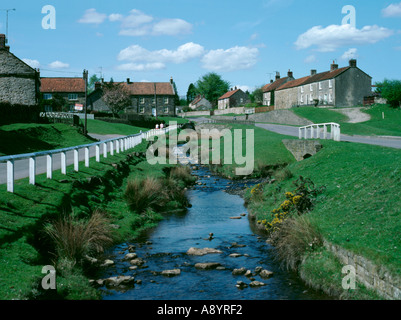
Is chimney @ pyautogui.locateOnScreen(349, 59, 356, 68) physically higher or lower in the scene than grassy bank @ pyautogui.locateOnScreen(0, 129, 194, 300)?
higher

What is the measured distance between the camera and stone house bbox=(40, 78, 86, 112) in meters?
90.8

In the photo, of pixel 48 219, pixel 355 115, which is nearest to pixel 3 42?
pixel 355 115

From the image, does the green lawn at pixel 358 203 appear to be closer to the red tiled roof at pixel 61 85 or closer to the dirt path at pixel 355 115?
the dirt path at pixel 355 115

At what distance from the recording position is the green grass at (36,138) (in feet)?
90.6

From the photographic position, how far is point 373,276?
27.2ft

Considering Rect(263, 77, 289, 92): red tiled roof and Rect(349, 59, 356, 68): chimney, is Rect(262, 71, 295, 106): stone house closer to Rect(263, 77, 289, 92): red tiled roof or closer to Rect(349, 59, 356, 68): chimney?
Rect(263, 77, 289, 92): red tiled roof

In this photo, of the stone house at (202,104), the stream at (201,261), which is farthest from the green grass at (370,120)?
the stone house at (202,104)

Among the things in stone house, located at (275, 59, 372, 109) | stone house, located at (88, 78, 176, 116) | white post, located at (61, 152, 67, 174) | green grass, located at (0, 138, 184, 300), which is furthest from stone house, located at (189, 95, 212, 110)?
white post, located at (61, 152, 67, 174)

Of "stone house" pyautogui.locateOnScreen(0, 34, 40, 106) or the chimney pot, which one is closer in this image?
"stone house" pyautogui.locateOnScreen(0, 34, 40, 106)

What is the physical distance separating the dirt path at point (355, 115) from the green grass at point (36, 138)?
130 ft

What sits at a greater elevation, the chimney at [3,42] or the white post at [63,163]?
the chimney at [3,42]

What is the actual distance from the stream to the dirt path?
4928cm

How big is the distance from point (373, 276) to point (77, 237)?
264 inches
